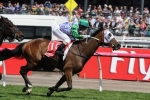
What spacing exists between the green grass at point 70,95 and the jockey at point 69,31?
3.81 feet

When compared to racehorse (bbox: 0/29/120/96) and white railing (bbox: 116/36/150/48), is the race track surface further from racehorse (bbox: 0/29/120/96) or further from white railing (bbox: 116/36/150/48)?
white railing (bbox: 116/36/150/48)

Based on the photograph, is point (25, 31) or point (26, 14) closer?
point (25, 31)

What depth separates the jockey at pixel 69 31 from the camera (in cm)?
1177

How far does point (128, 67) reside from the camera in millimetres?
17359

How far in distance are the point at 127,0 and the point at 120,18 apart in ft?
24.6

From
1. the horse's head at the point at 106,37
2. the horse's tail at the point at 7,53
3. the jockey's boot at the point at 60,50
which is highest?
the horse's head at the point at 106,37

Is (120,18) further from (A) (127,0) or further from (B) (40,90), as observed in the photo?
(B) (40,90)

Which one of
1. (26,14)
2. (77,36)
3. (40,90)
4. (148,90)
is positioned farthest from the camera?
(26,14)

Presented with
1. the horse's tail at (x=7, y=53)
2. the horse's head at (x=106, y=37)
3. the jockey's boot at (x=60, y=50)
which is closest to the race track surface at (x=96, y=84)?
the horse's tail at (x=7, y=53)

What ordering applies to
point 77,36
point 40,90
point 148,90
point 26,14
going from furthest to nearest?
1. point 26,14
2. point 148,90
3. point 40,90
4. point 77,36

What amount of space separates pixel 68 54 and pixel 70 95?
3.63 ft

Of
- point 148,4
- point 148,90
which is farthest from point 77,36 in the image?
point 148,4

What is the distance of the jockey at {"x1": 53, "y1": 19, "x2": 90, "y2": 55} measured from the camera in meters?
11.8

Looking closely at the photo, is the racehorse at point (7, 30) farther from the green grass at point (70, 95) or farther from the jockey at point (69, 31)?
the green grass at point (70, 95)
